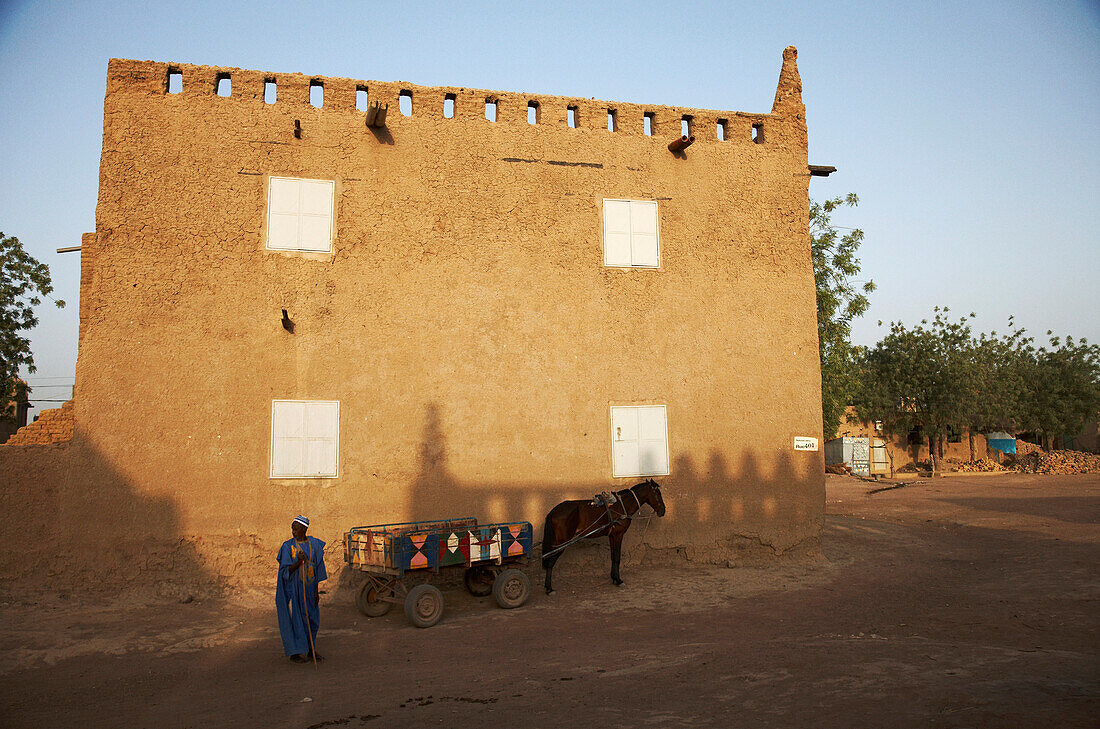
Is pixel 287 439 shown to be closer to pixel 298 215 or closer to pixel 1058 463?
pixel 298 215

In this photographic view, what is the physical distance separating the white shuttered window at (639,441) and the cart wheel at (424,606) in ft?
11.9

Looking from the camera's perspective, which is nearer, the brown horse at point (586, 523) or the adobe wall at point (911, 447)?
the brown horse at point (586, 523)

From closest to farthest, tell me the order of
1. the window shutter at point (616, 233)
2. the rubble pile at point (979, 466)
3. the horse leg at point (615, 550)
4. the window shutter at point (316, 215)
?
the horse leg at point (615, 550) < the window shutter at point (316, 215) < the window shutter at point (616, 233) < the rubble pile at point (979, 466)

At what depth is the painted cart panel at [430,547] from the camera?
8.79 m

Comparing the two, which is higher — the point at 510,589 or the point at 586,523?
the point at 586,523

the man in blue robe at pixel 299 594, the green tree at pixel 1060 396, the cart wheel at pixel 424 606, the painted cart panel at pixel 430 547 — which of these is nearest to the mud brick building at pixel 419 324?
the painted cart panel at pixel 430 547

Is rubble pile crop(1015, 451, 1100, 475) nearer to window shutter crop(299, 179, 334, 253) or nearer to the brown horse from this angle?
Answer: the brown horse

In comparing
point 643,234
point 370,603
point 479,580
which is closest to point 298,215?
point 643,234

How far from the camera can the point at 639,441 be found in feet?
38.5

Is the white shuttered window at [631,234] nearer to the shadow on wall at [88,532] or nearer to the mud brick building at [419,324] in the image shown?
the mud brick building at [419,324]

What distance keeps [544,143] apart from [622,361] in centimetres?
358

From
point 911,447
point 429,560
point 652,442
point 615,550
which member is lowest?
point 615,550

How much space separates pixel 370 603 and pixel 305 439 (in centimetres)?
245

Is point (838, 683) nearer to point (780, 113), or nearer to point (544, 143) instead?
point (544, 143)
